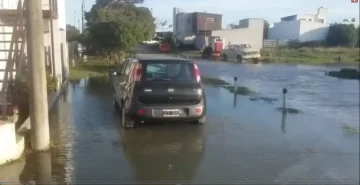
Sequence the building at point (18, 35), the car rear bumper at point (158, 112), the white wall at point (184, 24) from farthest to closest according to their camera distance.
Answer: the white wall at point (184, 24) → the building at point (18, 35) → the car rear bumper at point (158, 112)

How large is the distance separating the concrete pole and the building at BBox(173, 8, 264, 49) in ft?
150

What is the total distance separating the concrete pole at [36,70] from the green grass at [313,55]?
29.4 m

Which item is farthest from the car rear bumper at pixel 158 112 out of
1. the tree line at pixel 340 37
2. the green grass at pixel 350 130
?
the tree line at pixel 340 37

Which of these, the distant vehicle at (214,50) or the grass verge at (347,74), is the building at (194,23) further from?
the grass verge at (347,74)

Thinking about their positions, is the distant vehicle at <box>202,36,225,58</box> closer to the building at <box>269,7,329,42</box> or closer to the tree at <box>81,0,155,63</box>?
the building at <box>269,7,329,42</box>

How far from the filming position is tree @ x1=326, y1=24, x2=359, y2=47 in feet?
103

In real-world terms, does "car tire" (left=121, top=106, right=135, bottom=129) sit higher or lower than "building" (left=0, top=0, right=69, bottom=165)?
lower

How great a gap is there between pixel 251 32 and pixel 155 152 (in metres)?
50.0

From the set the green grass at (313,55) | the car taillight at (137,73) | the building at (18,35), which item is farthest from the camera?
the green grass at (313,55)

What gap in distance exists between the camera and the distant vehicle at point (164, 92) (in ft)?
25.1

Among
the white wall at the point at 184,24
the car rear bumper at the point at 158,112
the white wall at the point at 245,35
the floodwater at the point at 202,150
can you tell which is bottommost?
the floodwater at the point at 202,150

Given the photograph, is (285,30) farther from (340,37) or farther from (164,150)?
(164,150)

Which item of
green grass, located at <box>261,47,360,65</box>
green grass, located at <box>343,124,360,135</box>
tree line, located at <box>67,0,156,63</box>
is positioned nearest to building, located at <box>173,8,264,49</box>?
green grass, located at <box>261,47,360,65</box>

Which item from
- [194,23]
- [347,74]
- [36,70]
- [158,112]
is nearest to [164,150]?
[158,112]
